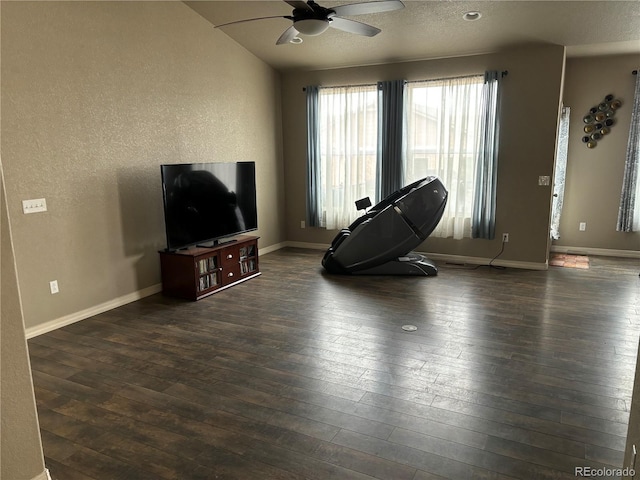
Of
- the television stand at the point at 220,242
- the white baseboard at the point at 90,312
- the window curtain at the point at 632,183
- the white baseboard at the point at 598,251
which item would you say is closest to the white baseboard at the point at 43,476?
the white baseboard at the point at 90,312

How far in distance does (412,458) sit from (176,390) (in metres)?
1.48

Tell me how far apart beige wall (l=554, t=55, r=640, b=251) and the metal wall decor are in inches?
2.2

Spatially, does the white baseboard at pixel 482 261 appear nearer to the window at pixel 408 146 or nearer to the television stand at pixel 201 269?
the window at pixel 408 146

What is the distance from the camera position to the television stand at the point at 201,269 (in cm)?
441

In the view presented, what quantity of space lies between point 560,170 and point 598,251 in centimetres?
127

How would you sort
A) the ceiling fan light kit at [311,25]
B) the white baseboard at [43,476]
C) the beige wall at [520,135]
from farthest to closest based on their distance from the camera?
the beige wall at [520,135], the ceiling fan light kit at [311,25], the white baseboard at [43,476]

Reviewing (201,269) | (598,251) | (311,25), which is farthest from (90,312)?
(598,251)

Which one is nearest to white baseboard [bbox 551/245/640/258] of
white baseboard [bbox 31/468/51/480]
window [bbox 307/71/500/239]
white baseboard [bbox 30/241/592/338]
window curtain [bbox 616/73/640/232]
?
white baseboard [bbox 30/241/592/338]

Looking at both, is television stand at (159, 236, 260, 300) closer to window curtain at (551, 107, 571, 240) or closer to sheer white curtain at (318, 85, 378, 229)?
sheer white curtain at (318, 85, 378, 229)

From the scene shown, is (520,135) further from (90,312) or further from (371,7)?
(90,312)

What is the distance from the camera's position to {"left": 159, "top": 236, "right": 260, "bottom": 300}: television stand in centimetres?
441

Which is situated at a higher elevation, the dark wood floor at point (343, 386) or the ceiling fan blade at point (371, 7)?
the ceiling fan blade at point (371, 7)

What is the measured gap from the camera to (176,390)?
272 centimetres

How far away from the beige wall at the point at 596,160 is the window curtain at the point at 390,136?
7.87 feet
